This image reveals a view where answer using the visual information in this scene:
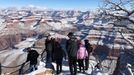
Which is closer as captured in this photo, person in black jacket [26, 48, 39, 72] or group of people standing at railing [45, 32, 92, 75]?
group of people standing at railing [45, 32, 92, 75]

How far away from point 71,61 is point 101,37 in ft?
314

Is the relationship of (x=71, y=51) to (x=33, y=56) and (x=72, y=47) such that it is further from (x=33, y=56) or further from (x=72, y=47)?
(x=33, y=56)

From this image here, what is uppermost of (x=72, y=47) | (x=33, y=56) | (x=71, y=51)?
(x=72, y=47)

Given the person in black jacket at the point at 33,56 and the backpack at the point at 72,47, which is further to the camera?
the person in black jacket at the point at 33,56

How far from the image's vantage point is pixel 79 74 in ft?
34.8

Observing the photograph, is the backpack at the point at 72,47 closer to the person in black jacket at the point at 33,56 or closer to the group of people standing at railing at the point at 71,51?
the group of people standing at railing at the point at 71,51

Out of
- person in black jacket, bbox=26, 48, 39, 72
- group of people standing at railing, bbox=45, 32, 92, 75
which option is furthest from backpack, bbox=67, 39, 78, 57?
person in black jacket, bbox=26, 48, 39, 72

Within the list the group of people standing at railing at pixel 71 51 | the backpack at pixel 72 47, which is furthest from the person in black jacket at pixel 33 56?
the backpack at pixel 72 47

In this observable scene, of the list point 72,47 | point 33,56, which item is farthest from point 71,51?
point 33,56

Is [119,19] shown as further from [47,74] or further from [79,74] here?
[47,74]

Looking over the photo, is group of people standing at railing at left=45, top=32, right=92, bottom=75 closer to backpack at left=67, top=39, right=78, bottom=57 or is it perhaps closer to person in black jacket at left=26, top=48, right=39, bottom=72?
backpack at left=67, top=39, right=78, bottom=57

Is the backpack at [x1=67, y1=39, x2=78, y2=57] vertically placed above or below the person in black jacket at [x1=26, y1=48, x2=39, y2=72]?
above

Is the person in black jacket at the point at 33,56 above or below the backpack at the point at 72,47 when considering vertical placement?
below

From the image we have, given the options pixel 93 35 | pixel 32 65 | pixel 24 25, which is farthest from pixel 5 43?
pixel 32 65
